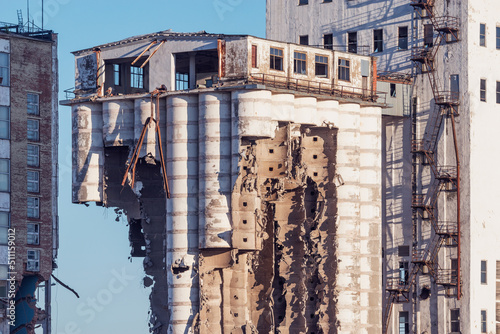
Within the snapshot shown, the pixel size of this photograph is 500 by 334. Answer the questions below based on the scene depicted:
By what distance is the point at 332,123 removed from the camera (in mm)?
107625

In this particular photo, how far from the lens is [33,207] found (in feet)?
408

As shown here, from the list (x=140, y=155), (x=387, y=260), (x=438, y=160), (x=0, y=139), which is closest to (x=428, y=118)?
(x=438, y=160)

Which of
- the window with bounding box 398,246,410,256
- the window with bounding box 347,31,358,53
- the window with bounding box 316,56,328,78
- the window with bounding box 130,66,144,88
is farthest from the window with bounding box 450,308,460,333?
the window with bounding box 130,66,144,88

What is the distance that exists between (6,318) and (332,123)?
98.6ft

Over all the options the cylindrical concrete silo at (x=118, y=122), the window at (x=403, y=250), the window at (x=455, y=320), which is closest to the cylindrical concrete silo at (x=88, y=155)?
the cylindrical concrete silo at (x=118, y=122)

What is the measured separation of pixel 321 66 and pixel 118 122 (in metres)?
14.4

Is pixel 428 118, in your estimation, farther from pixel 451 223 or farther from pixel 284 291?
pixel 284 291

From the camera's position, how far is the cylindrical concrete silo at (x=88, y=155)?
106250 mm

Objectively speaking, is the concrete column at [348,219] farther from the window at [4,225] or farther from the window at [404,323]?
the window at [4,225]

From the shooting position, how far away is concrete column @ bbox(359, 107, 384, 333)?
4291 inches

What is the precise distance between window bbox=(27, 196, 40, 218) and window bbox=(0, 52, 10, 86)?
9277 millimetres

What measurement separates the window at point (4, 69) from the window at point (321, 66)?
92.7ft

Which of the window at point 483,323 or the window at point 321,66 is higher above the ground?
the window at point 321,66

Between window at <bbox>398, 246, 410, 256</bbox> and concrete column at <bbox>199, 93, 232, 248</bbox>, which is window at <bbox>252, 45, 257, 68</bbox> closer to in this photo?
concrete column at <bbox>199, 93, 232, 248</bbox>
